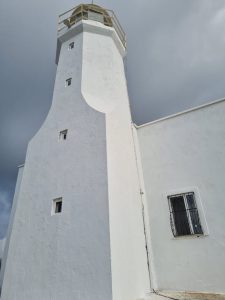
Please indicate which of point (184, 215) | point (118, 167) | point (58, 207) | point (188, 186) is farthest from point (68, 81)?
point (184, 215)

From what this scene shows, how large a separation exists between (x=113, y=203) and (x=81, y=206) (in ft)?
3.23

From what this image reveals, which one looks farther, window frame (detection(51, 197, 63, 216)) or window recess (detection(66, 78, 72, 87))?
window recess (detection(66, 78, 72, 87))

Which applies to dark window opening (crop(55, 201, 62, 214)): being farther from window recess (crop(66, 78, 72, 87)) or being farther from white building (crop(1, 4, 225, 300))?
window recess (crop(66, 78, 72, 87))

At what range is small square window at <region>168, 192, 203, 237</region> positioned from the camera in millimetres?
7707

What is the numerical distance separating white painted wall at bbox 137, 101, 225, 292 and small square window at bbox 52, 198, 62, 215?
140 inches

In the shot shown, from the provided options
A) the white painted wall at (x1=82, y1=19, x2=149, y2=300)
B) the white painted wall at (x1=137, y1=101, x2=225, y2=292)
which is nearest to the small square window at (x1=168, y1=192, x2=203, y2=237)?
the white painted wall at (x1=137, y1=101, x2=225, y2=292)

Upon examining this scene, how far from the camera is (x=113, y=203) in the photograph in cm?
651

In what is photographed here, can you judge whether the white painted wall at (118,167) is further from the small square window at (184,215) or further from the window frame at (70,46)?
the small square window at (184,215)

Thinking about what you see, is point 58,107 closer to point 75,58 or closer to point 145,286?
point 75,58

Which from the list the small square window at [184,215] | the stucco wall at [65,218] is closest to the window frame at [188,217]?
the small square window at [184,215]

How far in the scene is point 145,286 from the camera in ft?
22.6

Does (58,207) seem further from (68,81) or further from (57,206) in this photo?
(68,81)

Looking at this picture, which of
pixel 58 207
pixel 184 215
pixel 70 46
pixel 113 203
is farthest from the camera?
pixel 70 46

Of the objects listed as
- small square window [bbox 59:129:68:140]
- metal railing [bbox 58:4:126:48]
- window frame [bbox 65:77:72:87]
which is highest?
metal railing [bbox 58:4:126:48]
